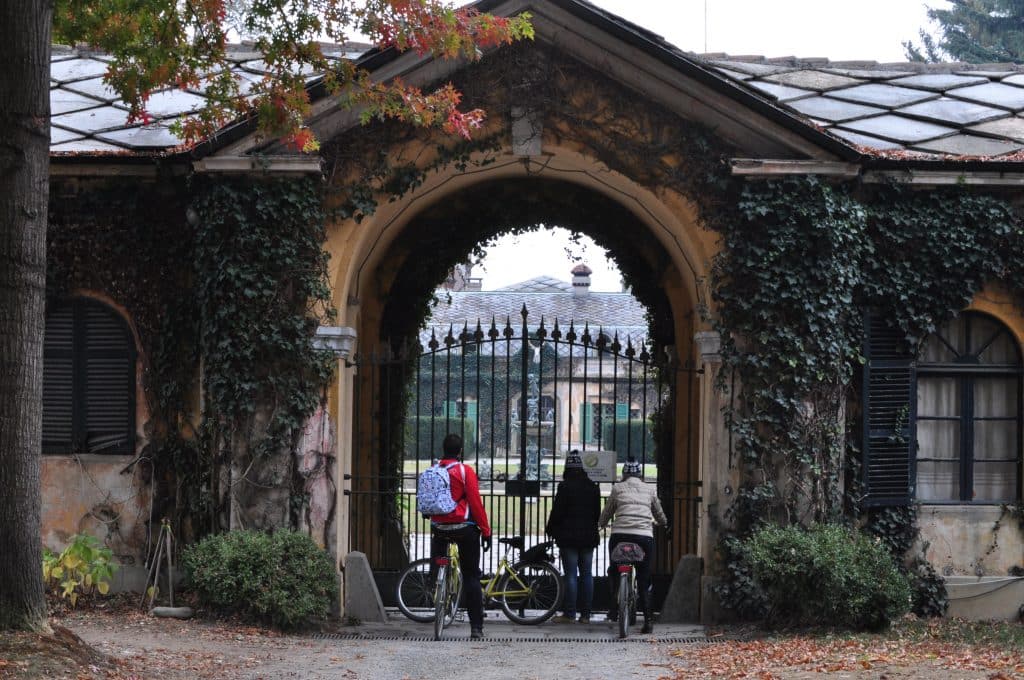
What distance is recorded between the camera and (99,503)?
1150 cm

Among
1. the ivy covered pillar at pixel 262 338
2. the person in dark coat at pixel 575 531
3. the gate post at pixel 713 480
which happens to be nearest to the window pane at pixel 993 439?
the gate post at pixel 713 480

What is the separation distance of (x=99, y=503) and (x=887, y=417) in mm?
7377

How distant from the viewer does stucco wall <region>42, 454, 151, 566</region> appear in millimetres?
11438

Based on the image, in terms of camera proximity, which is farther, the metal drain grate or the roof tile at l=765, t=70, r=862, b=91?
the roof tile at l=765, t=70, r=862, b=91

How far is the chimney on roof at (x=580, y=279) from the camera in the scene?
5019 centimetres

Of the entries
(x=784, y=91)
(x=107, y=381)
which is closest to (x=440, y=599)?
(x=107, y=381)

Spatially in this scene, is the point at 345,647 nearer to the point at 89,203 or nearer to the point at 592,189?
the point at 89,203

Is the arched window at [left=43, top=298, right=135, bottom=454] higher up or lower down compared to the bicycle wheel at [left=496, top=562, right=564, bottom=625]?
higher up

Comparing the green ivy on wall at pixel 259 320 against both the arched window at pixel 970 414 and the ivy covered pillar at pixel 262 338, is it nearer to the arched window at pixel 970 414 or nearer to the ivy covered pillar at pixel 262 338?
the ivy covered pillar at pixel 262 338

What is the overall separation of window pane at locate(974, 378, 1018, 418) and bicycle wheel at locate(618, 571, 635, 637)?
387 centimetres

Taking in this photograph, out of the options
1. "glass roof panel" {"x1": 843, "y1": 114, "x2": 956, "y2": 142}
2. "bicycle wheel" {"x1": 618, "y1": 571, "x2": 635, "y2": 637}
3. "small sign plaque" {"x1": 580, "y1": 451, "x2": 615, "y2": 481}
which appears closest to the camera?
"bicycle wheel" {"x1": 618, "y1": 571, "x2": 635, "y2": 637}

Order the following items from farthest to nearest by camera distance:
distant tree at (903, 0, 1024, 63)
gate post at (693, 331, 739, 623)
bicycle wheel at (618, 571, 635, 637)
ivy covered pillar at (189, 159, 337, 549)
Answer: distant tree at (903, 0, 1024, 63), gate post at (693, 331, 739, 623), ivy covered pillar at (189, 159, 337, 549), bicycle wheel at (618, 571, 635, 637)

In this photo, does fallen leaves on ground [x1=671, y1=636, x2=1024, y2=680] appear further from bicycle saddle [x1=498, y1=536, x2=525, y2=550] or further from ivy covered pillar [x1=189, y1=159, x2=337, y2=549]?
ivy covered pillar [x1=189, y1=159, x2=337, y2=549]

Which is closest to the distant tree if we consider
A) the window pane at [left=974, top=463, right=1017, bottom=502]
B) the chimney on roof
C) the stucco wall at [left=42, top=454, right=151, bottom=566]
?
the chimney on roof
